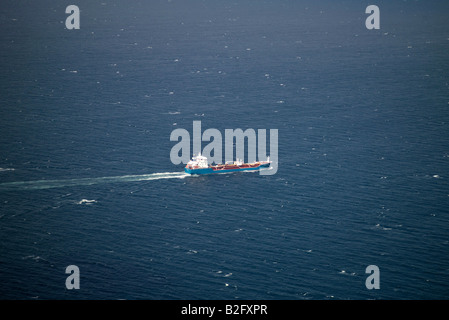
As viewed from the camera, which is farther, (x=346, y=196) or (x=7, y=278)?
(x=346, y=196)

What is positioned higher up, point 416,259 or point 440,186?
point 440,186
